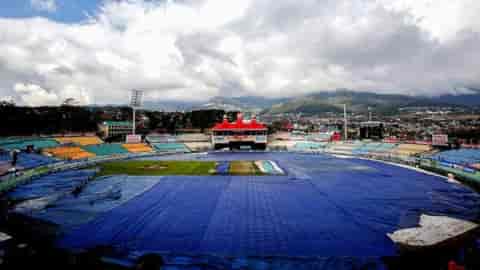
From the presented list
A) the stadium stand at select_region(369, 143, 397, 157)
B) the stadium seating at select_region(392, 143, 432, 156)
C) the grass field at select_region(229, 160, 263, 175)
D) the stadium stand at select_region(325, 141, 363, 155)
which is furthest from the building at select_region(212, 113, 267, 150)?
the stadium seating at select_region(392, 143, 432, 156)

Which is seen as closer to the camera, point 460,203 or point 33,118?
point 460,203

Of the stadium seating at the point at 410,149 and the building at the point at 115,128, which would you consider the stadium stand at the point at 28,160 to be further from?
the building at the point at 115,128

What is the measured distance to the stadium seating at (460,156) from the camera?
3267cm

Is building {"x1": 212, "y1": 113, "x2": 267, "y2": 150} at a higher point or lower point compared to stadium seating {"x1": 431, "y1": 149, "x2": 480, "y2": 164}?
higher

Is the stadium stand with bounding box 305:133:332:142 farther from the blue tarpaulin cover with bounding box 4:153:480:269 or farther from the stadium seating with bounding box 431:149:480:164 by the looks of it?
the blue tarpaulin cover with bounding box 4:153:480:269

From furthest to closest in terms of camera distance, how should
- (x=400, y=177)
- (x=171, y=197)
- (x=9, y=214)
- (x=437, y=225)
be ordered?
(x=400, y=177) → (x=171, y=197) → (x=9, y=214) → (x=437, y=225)

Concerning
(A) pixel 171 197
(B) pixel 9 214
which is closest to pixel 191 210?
(A) pixel 171 197

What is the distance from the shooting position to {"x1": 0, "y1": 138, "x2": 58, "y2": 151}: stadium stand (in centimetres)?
4084

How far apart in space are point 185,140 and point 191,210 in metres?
50.9

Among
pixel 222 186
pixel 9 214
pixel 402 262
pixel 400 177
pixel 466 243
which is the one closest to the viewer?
pixel 402 262

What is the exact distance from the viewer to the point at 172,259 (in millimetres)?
10836

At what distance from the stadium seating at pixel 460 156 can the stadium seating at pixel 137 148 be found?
44257mm

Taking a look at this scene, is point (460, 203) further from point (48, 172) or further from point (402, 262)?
point (48, 172)

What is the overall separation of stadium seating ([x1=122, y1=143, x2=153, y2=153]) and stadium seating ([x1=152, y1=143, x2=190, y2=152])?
180 cm
